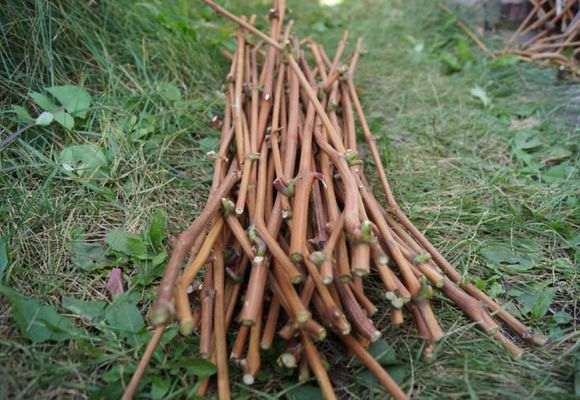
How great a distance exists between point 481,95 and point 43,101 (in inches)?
81.2

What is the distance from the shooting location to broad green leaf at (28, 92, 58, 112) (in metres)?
1.81

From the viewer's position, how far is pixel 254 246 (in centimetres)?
132

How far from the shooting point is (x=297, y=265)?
4.08 feet

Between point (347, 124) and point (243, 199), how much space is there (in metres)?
0.59

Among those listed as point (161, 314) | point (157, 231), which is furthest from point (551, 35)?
point (161, 314)

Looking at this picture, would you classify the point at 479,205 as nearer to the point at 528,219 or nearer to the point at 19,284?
the point at 528,219

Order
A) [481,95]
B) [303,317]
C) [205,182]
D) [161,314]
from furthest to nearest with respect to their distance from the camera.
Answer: [481,95] < [205,182] < [303,317] < [161,314]

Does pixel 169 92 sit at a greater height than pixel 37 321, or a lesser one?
greater

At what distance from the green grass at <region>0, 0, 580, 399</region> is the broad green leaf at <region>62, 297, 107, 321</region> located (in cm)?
4

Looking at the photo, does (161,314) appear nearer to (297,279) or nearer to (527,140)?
(297,279)

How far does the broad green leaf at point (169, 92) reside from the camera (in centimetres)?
214

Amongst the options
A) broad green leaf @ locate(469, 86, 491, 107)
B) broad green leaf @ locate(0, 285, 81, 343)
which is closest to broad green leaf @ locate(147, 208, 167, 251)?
broad green leaf @ locate(0, 285, 81, 343)

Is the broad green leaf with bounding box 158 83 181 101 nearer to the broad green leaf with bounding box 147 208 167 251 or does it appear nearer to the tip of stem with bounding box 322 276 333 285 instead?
the broad green leaf with bounding box 147 208 167 251

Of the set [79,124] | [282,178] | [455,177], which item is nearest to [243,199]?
[282,178]
